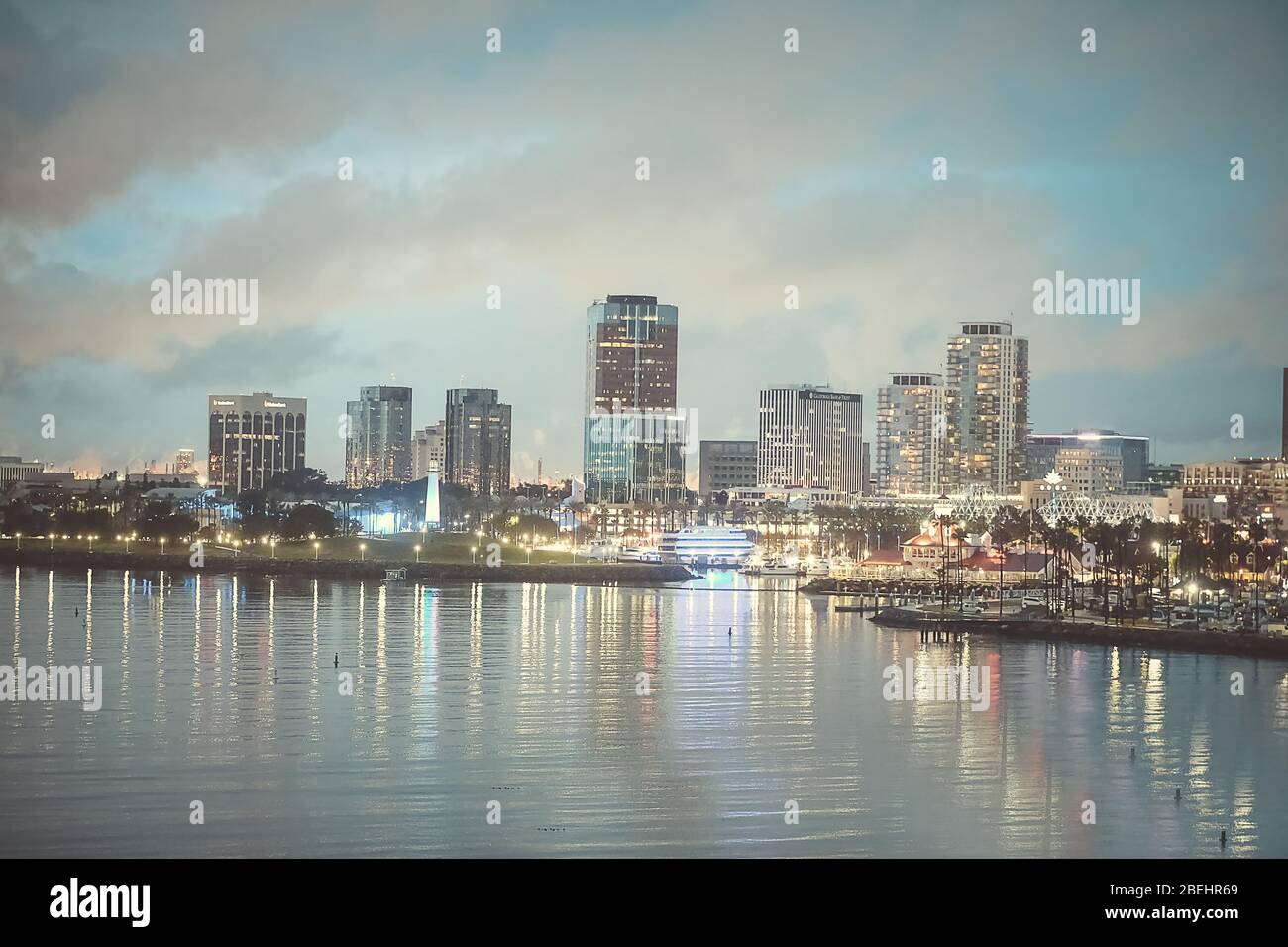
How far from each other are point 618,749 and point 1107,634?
2491cm

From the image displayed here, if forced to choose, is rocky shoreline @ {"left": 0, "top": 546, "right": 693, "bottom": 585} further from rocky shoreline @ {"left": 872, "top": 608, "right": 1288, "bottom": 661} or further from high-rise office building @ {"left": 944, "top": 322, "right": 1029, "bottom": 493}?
high-rise office building @ {"left": 944, "top": 322, "right": 1029, "bottom": 493}

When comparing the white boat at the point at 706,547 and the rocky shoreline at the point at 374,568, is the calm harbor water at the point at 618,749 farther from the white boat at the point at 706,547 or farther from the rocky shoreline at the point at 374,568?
the white boat at the point at 706,547

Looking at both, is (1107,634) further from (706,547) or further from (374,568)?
(706,547)

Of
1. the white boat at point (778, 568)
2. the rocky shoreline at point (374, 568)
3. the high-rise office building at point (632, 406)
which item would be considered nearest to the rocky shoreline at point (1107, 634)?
the rocky shoreline at point (374, 568)

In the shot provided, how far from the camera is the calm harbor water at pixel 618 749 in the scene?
685 inches

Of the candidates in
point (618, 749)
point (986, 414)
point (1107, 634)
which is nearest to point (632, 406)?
point (986, 414)

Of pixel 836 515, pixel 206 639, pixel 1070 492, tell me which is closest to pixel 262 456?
pixel 836 515

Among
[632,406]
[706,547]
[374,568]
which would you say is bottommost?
[374,568]

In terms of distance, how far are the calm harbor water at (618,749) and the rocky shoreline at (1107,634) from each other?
2306 millimetres

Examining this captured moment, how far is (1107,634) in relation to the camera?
43.8 meters

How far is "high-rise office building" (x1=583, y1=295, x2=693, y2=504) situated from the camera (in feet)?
515
